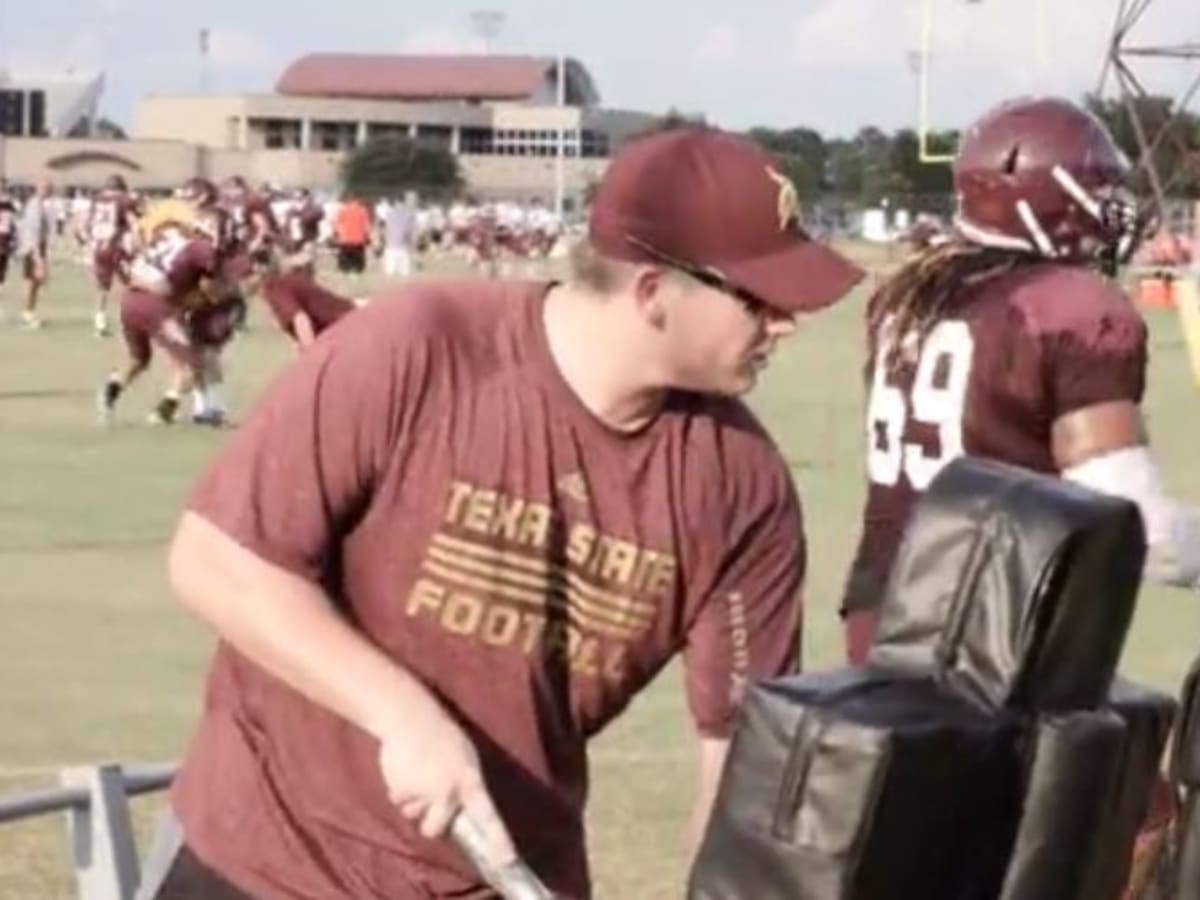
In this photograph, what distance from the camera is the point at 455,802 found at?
3953 mm

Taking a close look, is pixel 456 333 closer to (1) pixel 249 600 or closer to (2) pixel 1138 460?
(1) pixel 249 600

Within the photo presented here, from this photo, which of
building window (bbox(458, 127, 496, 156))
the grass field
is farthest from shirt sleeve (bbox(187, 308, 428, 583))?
building window (bbox(458, 127, 496, 156))

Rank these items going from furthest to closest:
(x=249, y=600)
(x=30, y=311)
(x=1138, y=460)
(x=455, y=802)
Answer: (x=30, y=311), (x=1138, y=460), (x=249, y=600), (x=455, y=802)

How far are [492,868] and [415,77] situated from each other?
155404 mm

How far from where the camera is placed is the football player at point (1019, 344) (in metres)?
6.23

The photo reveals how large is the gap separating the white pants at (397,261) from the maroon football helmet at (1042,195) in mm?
50502

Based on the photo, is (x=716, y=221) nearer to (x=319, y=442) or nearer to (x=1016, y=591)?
(x=319, y=442)

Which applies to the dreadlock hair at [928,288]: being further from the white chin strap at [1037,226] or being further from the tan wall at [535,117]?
the tan wall at [535,117]

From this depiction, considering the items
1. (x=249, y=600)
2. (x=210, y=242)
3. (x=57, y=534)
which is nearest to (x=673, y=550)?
(x=249, y=600)

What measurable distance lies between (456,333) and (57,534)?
470 inches

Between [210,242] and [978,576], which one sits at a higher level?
[978,576]

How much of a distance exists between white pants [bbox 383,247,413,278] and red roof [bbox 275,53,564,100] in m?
90.5

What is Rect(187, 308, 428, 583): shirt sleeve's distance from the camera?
13.9ft

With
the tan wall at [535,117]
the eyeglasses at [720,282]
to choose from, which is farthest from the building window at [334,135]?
the eyeglasses at [720,282]
